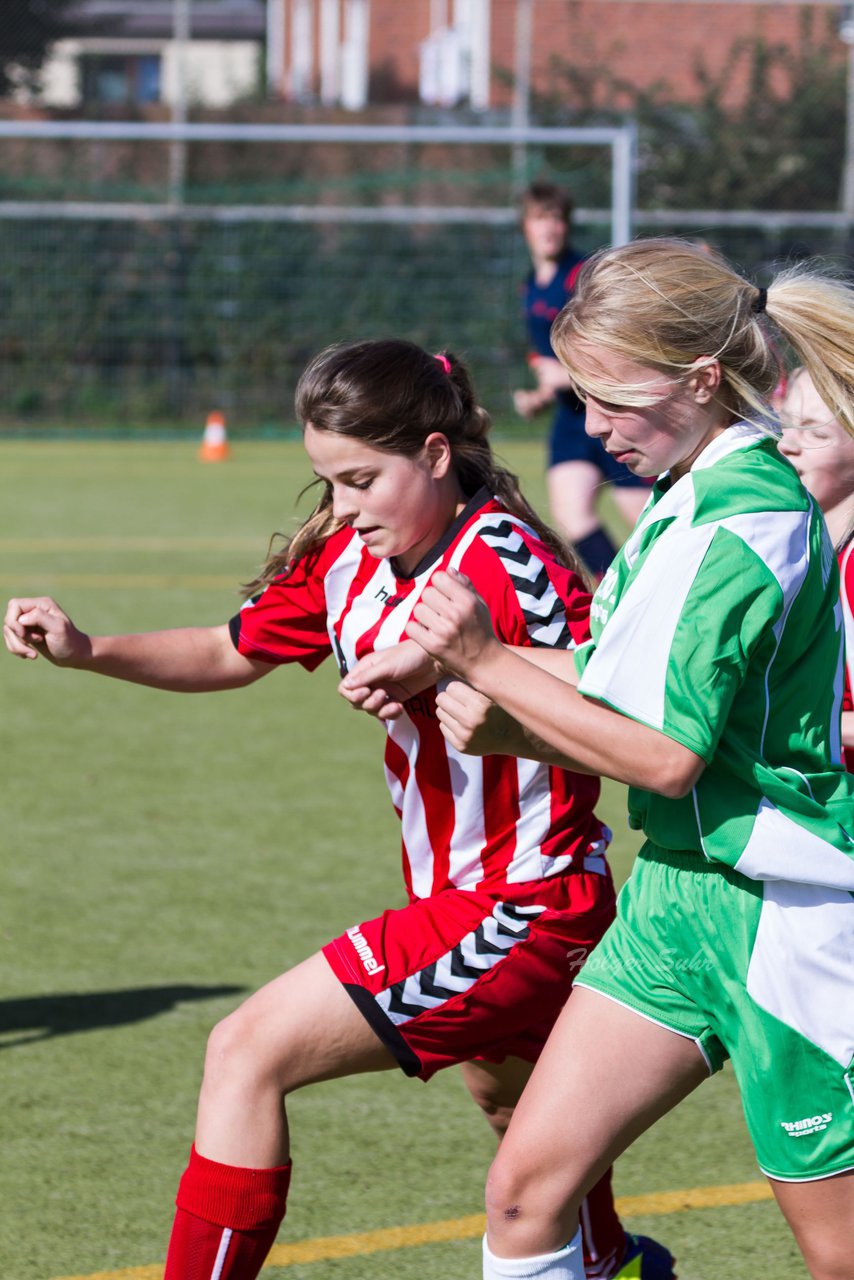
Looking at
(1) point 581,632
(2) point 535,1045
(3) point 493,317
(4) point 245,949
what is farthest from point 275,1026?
(3) point 493,317

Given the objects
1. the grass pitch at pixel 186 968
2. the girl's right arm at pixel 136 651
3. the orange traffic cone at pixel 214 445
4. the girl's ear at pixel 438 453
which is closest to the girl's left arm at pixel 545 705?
the girl's ear at pixel 438 453

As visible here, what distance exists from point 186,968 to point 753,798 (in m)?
2.73

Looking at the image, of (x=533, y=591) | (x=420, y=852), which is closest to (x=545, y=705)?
(x=533, y=591)

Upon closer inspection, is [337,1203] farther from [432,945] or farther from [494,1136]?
[432,945]

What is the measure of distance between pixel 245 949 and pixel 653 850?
8.56 ft

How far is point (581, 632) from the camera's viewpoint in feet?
9.79

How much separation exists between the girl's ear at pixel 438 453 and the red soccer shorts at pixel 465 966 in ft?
2.25

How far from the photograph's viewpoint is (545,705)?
236cm

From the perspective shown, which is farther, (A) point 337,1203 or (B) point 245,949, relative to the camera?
(B) point 245,949

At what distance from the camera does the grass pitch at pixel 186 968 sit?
350 centimetres

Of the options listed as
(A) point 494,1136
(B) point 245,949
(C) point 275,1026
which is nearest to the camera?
(C) point 275,1026

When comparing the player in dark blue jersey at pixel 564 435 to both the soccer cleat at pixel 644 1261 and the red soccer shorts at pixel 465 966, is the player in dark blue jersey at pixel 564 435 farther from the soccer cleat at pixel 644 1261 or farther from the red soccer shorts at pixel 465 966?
the red soccer shorts at pixel 465 966

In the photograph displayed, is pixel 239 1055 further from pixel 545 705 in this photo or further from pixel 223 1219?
pixel 545 705

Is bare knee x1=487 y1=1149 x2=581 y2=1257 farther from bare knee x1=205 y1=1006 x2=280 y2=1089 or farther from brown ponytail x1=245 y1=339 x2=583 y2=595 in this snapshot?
brown ponytail x1=245 y1=339 x2=583 y2=595
